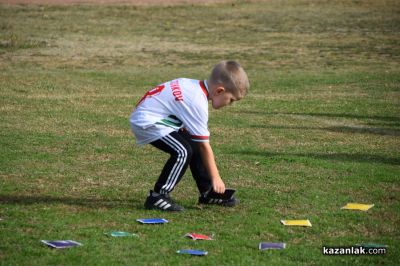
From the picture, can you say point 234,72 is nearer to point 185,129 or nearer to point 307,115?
point 185,129

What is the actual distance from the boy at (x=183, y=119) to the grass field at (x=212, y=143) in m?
0.36

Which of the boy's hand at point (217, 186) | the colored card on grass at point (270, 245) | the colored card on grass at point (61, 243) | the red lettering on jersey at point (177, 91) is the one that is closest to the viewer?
the colored card on grass at point (61, 243)

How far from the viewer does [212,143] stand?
12328 millimetres

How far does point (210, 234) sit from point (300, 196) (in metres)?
1.83

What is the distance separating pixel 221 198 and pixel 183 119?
975 mm

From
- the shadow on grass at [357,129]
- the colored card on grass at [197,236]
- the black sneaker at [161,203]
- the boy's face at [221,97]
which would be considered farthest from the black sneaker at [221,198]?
the shadow on grass at [357,129]

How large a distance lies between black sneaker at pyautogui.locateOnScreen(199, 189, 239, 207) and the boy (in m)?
0.27

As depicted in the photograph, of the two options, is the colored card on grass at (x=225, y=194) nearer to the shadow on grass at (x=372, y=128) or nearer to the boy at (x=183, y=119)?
the boy at (x=183, y=119)

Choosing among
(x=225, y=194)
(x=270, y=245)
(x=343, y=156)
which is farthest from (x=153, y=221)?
(x=343, y=156)

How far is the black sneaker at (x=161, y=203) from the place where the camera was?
805cm

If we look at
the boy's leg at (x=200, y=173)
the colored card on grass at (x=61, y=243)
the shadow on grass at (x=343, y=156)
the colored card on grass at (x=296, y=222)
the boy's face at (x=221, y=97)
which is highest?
the boy's face at (x=221, y=97)

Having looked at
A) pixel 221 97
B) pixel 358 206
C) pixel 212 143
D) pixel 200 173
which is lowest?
pixel 212 143

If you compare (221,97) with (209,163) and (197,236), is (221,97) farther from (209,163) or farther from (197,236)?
(197,236)

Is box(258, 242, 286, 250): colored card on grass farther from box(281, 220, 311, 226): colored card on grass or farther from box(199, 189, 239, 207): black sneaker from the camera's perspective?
box(199, 189, 239, 207): black sneaker
